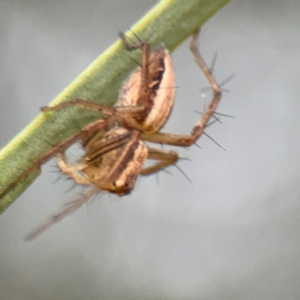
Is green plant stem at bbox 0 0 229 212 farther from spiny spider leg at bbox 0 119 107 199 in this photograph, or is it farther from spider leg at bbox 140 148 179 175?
spider leg at bbox 140 148 179 175

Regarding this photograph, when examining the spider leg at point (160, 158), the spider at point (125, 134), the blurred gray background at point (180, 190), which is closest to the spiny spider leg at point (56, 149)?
the spider at point (125, 134)

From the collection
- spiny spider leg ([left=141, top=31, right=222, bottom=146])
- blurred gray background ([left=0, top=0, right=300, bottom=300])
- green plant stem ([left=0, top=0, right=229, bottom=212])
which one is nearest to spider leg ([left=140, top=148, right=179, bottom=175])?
spiny spider leg ([left=141, top=31, right=222, bottom=146])

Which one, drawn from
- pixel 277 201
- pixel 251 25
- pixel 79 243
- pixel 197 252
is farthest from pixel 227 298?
pixel 251 25

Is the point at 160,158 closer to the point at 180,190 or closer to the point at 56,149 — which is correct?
the point at 56,149

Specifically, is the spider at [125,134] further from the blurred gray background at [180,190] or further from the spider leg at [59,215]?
the blurred gray background at [180,190]

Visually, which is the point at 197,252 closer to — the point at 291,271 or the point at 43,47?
the point at 291,271

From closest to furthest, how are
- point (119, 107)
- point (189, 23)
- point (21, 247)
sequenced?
point (189, 23) → point (119, 107) → point (21, 247)
